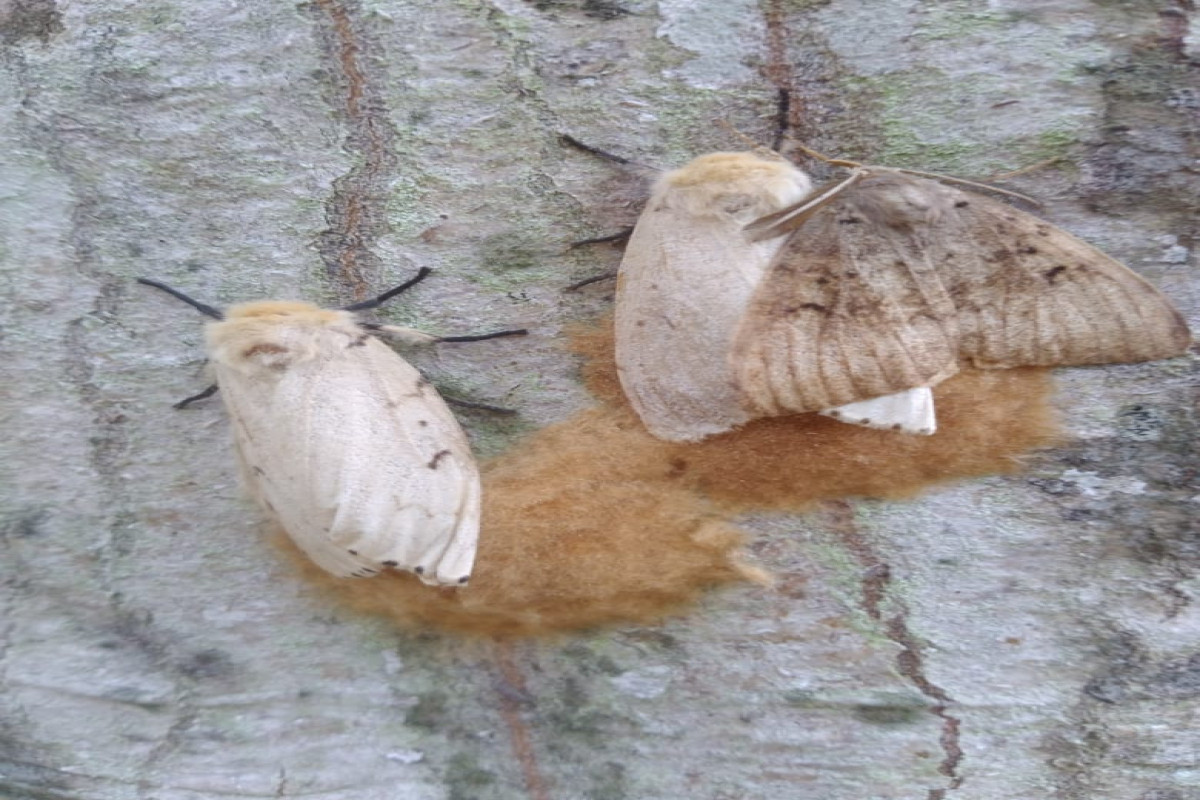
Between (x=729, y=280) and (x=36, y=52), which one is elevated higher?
(x=36, y=52)

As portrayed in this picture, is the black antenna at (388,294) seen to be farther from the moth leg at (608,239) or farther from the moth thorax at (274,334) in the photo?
the moth leg at (608,239)

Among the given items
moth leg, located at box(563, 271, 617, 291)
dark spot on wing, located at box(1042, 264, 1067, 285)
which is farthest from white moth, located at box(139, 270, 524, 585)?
dark spot on wing, located at box(1042, 264, 1067, 285)

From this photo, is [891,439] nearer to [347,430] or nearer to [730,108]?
[730,108]

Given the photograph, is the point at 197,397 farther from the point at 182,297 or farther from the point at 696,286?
the point at 696,286

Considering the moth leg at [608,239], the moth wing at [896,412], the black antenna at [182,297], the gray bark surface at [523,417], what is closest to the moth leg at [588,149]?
the gray bark surface at [523,417]

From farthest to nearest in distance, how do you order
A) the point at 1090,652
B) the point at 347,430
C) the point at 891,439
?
1. the point at 347,430
2. the point at 891,439
3. the point at 1090,652

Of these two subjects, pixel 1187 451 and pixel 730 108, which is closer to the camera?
pixel 1187 451

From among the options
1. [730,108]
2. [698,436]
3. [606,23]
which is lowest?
[698,436]

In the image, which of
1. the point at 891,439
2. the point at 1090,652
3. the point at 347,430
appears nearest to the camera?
the point at 1090,652

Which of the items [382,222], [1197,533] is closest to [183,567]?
[382,222]

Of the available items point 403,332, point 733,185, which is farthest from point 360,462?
point 733,185
